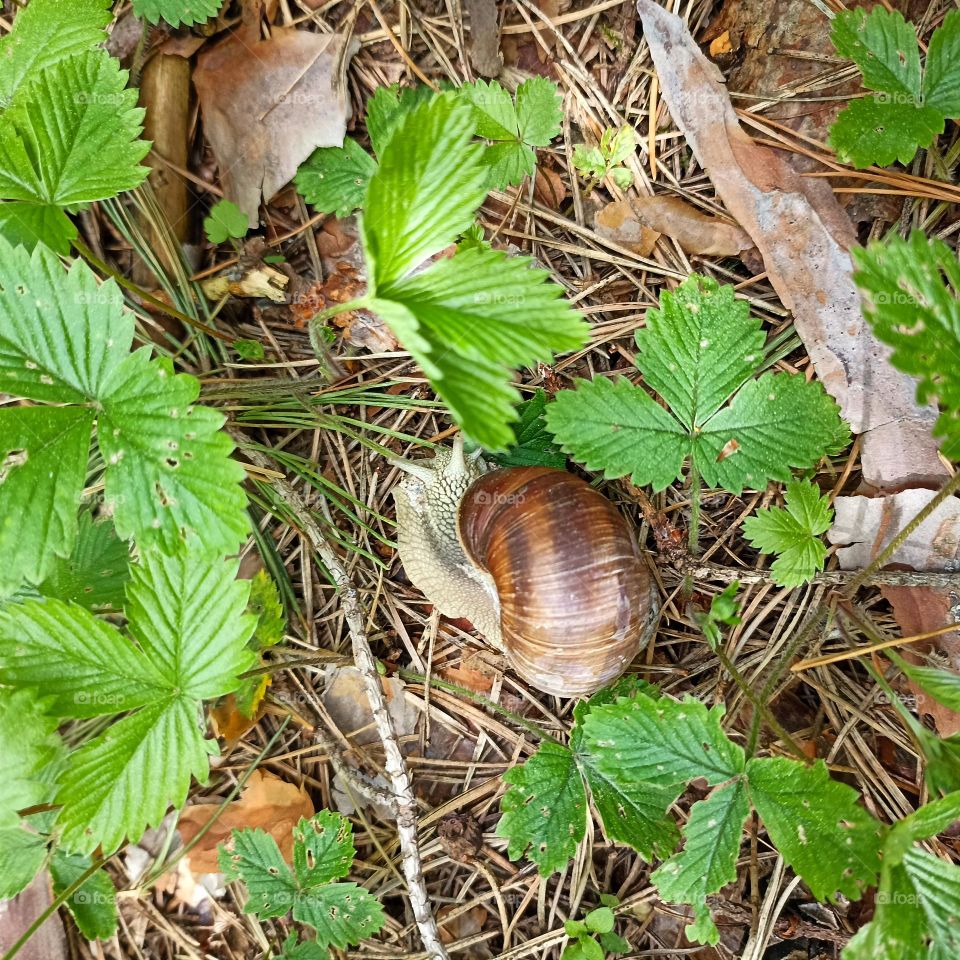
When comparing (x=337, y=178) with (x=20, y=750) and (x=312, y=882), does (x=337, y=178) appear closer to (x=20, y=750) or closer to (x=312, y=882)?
(x=20, y=750)

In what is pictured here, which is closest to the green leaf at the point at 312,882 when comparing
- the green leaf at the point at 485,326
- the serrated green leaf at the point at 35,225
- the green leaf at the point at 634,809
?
the green leaf at the point at 634,809

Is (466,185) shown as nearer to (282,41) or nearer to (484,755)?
(282,41)

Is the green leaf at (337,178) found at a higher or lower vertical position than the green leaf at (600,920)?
higher

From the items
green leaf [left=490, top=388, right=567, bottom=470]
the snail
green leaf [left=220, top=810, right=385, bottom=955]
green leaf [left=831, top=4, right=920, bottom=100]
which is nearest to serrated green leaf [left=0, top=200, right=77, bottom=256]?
the snail

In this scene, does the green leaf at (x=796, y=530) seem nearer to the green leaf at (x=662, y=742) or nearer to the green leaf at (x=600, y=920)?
the green leaf at (x=662, y=742)

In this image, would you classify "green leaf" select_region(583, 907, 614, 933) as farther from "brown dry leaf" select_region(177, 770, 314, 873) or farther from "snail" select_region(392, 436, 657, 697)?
"brown dry leaf" select_region(177, 770, 314, 873)
